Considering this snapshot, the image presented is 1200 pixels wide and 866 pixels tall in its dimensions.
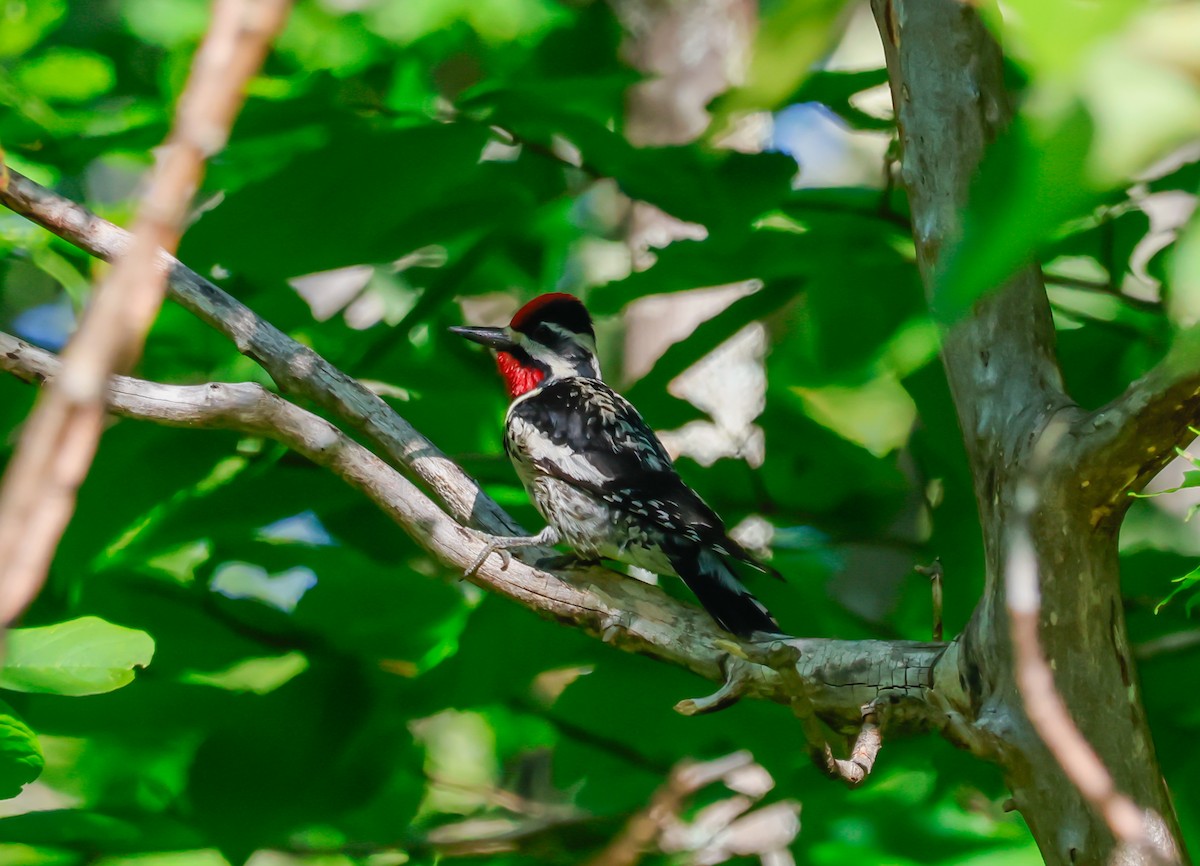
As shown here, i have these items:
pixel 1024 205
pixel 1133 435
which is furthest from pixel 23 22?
pixel 1024 205

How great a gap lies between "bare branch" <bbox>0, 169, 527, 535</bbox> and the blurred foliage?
5.5 inches

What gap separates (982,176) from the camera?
2.16 ft

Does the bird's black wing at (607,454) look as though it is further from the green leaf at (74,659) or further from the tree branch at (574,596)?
the green leaf at (74,659)

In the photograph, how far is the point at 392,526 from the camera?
8.46 ft

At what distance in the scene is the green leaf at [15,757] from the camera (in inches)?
68.6

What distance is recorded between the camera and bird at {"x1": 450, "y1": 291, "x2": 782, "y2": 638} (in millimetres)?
2346

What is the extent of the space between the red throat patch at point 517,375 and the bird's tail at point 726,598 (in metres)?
1.13

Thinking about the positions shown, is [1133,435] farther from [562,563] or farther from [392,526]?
[392,526]

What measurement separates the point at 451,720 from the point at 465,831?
0.85 meters

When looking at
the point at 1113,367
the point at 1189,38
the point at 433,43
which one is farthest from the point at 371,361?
the point at 1189,38

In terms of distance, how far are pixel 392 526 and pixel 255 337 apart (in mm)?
599

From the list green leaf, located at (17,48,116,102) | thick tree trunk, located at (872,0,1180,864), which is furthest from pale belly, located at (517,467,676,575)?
green leaf, located at (17,48,116,102)

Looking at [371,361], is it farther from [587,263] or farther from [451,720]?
[587,263]

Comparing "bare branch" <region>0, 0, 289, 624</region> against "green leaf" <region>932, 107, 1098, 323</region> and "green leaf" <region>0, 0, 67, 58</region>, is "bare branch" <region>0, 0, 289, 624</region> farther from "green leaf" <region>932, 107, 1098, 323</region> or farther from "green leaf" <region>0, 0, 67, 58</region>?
"green leaf" <region>0, 0, 67, 58</region>
